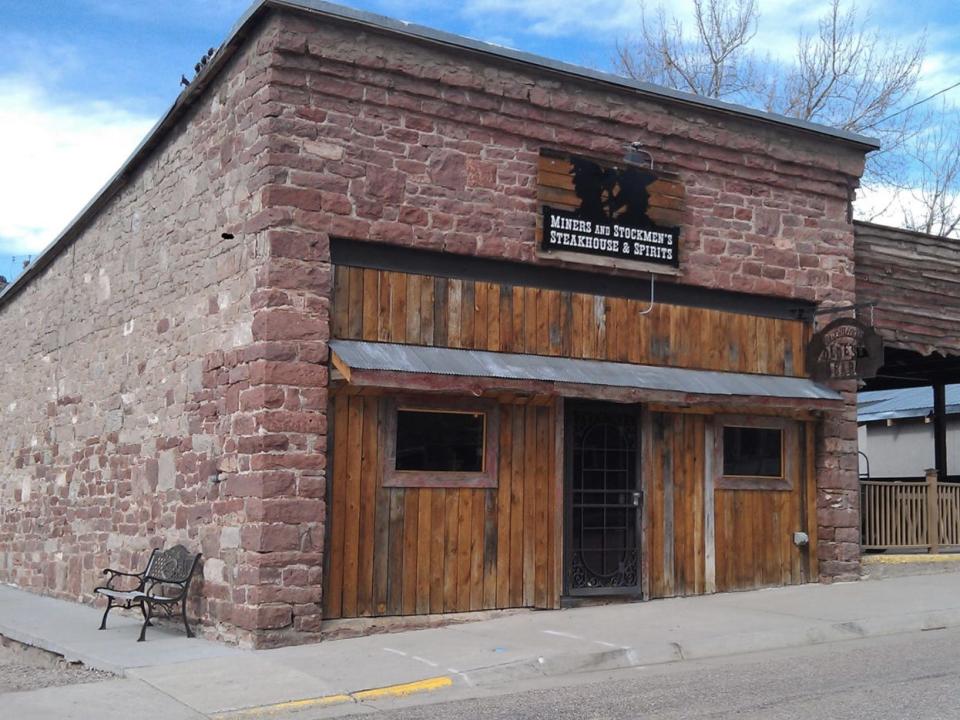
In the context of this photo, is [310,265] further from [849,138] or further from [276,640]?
[849,138]

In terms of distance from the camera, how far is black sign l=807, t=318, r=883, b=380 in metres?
12.5

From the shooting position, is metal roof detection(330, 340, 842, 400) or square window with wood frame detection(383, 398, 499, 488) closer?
metal roof detection(330, 340, 842, 400)

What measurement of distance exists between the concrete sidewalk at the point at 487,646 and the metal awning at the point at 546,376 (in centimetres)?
219

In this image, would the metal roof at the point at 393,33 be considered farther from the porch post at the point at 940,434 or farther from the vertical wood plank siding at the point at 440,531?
the porch post at the point at 940,434

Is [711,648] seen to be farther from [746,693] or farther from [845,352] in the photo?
[845,352]

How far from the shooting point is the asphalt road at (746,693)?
6.87 metres

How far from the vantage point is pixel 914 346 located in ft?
47.4

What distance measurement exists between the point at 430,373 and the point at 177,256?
3.78 meters

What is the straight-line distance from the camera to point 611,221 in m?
12.1

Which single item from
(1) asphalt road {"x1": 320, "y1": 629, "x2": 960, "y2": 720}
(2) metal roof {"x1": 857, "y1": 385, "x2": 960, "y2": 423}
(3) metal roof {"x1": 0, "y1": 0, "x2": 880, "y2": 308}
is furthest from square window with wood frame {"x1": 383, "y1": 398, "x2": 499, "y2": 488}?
(2) metal roof {"x1": 857, "y1": 385, "x2": 960, "y2": 423}

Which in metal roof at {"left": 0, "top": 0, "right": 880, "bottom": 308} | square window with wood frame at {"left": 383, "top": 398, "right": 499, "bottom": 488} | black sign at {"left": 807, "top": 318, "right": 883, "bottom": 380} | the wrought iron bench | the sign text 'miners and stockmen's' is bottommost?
the wrought iron bench

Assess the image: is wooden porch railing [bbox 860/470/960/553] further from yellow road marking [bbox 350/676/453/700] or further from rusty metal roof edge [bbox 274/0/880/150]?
yellow road marking [bbox 350/676/453/700]

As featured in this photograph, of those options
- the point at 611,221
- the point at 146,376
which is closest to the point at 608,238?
the point at 611,221

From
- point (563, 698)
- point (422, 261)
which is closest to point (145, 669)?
point (563, 698)
